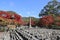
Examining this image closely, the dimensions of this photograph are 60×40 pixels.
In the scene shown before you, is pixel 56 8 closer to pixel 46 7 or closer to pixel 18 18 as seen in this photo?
pixel 46 7

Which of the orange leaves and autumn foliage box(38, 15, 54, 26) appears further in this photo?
the orange leaves

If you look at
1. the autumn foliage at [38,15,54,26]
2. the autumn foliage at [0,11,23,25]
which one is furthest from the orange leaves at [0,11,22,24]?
the autumn foliage at [38,15,54,26]

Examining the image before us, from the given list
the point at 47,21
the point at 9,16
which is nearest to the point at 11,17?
the point at 9,16

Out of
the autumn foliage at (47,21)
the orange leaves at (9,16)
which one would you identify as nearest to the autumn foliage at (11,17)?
the orange leaves at (9,16)

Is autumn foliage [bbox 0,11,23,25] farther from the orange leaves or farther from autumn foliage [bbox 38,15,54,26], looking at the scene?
autumn foliage [bbox 38,15,54,26]

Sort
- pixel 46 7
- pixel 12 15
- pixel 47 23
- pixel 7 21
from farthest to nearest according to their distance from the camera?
pixel 46 7
pixel 12 15
pixel 7 21
pixel 47 23

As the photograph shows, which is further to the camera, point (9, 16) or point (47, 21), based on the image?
point (9, 16)

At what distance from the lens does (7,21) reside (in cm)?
8075

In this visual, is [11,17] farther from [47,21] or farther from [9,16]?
[47,21]

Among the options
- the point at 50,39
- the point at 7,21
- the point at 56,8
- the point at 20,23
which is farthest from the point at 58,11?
the point at 50,39

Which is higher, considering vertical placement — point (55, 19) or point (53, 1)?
point (53, 1)

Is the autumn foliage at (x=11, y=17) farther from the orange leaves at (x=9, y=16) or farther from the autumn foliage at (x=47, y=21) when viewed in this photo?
the autumn foliage at (x=47, y=21)

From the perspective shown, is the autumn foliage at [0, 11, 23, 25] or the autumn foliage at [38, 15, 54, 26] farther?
the autumn foliage at [0, 11, 23, 25]

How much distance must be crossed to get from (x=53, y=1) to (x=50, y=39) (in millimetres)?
93013
